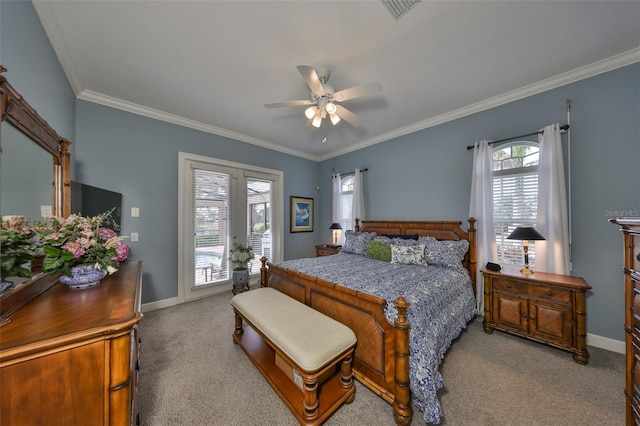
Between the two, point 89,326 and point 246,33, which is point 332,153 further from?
point 89,326

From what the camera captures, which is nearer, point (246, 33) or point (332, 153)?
point (246, 33)

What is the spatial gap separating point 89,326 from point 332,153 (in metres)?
4.87

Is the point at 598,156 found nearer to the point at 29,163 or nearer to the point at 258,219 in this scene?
the point at 258,219

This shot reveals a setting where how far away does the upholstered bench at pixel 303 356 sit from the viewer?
1454mm

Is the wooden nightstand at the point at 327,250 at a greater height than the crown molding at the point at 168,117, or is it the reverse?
the crown molding at the point at 168,117

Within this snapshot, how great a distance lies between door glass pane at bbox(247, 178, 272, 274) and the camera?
436cm

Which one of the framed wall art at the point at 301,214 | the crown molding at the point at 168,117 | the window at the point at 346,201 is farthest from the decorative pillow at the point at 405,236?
the crown molding at the point at 168,117

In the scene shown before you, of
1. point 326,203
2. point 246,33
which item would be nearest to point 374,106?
point 246,33

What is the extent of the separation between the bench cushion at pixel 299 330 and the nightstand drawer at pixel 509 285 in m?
1.99

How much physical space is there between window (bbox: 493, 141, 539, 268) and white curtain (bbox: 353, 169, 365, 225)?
6.90ft

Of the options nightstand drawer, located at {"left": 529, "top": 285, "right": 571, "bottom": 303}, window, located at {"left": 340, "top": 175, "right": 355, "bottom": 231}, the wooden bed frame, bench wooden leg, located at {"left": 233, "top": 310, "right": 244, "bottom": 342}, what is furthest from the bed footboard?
window, located at {"left": 340, "top": 175, "right": 355, "bottom": 231}

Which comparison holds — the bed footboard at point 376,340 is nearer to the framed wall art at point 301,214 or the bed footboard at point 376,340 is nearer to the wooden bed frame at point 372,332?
the wooden bed frame at point 372,332

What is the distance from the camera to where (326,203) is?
5414mm

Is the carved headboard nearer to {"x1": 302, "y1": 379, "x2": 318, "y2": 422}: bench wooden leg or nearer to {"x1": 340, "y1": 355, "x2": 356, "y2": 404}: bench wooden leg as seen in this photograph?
{"x1": 340, "y1": 355, "x2": 356, "y2": 404}: bench wooden leg
